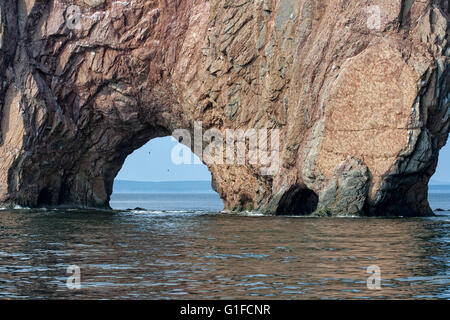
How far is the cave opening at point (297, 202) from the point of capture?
58.5 meters

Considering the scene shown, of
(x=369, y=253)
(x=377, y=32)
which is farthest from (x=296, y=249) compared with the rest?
(x=377, y=32)

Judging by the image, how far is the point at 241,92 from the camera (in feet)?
205

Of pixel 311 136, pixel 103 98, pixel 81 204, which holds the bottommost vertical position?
pixel 81 204

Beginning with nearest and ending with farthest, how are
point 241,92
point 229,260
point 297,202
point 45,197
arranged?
point 229,260 < point 297,202 < point 241,92 < point 45,197

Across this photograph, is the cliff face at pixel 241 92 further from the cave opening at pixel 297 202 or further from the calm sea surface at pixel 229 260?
the calm sea surface at pixel 229 260

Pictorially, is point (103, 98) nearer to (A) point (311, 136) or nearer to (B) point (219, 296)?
(A) point (311, 136)

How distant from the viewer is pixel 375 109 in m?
51.4

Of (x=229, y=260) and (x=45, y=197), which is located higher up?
(x=229, y=260)

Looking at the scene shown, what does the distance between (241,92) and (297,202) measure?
11.3 metres

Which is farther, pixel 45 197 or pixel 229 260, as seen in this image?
pixel 45 197

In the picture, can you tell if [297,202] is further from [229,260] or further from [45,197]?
[229,260]

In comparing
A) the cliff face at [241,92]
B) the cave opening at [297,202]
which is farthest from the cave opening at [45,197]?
the cave opening at [297,202]

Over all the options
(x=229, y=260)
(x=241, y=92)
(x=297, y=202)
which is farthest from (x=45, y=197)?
(x=229, y=260)

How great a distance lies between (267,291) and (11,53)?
2163 inches
